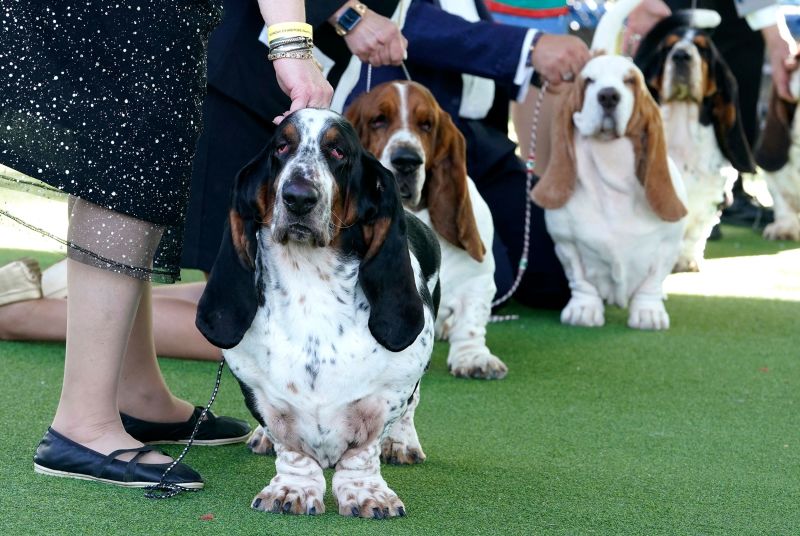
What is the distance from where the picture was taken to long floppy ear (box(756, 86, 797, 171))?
7133 mm

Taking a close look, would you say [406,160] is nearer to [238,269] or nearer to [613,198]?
[613,198]

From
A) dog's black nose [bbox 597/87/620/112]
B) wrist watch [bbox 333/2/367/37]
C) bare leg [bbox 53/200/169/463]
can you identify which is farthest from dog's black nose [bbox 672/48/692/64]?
bare leg [bbox 53/200/169/463]

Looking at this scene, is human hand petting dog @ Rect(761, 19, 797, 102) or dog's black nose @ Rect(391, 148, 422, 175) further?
human hand petting dog @ Rect(761, 19, 797, 102)

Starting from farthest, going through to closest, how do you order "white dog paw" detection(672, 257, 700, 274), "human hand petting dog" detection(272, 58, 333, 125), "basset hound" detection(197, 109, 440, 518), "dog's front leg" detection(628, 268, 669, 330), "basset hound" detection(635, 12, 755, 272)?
"white dog paw" detection(672, 257, 700, 274)
"basset hound" detection(635, 12, 755, 272)
"dog's front leg" detection(628, 268, 669, 330)
"human hand petting dog" detection(272, 58, 333, 125)
"basset hound" detection(197, 109, 440, 518)

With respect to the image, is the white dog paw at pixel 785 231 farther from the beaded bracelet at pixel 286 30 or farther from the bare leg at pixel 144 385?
the beaded bracelet at pixel 286 30

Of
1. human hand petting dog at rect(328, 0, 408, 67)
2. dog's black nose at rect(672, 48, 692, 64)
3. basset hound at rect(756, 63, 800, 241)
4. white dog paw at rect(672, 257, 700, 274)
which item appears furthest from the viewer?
basset hound at rect(756, 63, 800, 241)

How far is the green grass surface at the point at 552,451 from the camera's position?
2.31m

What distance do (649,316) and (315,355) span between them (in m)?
2.65

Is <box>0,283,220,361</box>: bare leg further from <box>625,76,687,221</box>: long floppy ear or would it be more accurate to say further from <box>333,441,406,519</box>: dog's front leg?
<box>625,76,687,221</box>: long floppy ear

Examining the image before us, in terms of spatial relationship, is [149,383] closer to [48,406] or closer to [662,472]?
[48,406]

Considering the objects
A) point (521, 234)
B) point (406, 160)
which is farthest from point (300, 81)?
point (521, 234)

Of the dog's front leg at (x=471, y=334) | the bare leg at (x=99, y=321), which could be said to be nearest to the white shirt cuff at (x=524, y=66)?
the dog's front leg at (x=471, y=334)

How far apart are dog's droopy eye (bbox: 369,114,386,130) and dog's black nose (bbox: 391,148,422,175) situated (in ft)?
0.40

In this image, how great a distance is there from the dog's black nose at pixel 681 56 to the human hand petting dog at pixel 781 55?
915mm
